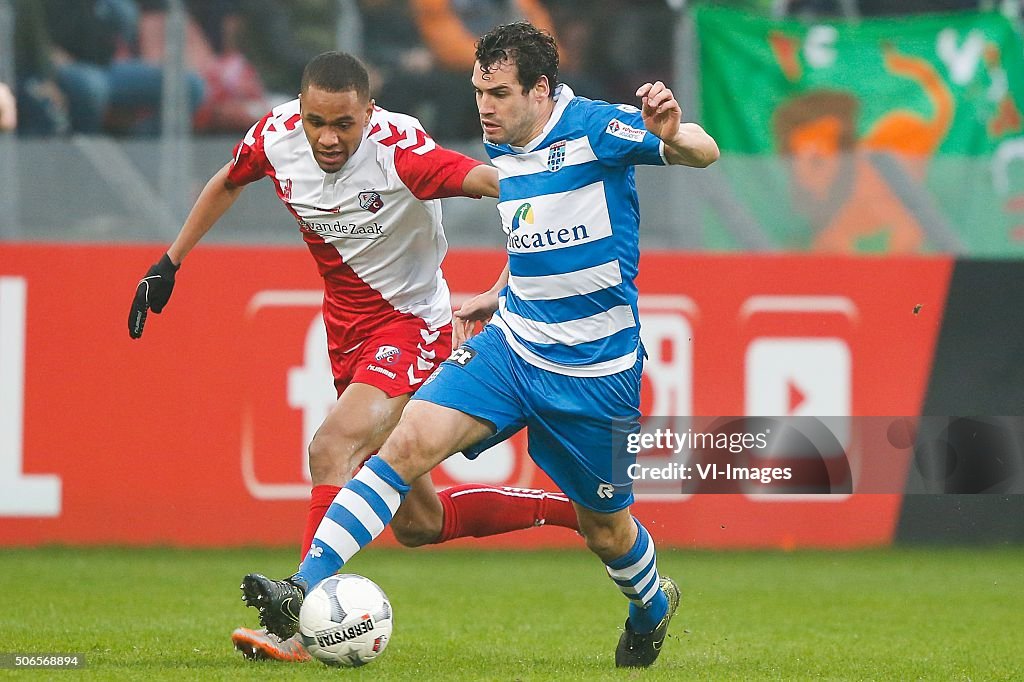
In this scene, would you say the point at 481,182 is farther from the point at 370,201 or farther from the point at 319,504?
the point at 319,504

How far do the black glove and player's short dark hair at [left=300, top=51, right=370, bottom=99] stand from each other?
1025mm

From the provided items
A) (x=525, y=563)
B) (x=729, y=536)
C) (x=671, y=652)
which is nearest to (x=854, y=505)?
(x=729, y=536)

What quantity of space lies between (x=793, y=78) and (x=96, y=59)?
16.9ft

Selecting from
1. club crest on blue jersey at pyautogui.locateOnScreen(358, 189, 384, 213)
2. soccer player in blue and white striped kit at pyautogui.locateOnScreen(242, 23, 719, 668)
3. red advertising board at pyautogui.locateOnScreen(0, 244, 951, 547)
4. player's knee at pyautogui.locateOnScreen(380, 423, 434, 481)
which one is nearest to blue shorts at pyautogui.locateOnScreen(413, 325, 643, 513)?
soccer player in blue and white striped kit at pyautogui.locateOnScreen(242, 23, 719, 668)

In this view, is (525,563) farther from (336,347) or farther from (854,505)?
(336,347)

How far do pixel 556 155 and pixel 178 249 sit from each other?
6.09 ft

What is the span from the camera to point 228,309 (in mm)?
9633

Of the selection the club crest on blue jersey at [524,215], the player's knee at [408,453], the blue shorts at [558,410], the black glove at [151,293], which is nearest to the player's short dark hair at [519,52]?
the club crest on blue jersey at [524,215]

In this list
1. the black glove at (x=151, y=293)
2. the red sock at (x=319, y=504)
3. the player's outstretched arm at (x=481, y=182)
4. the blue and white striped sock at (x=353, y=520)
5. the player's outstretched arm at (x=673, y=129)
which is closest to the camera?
the player's outstretched arm at (x=673, y=129)

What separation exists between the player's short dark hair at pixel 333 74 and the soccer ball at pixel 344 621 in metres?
1.93

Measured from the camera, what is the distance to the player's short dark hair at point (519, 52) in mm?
5301

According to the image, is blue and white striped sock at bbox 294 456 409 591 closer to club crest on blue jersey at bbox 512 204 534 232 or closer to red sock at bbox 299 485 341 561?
red sock at bbox 299 485 341 561

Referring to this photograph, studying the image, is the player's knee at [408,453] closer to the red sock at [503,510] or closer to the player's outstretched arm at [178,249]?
the red sock at [503,510]

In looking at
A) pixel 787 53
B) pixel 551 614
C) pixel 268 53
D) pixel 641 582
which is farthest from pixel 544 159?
pixel 268 53
